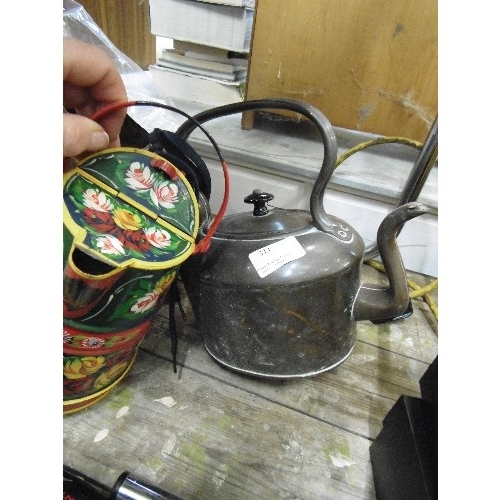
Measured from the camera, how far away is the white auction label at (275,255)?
0.49m

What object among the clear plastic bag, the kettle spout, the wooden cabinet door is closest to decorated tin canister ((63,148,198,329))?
the kettle spout

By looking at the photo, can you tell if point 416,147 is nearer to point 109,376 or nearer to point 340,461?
point 340,461

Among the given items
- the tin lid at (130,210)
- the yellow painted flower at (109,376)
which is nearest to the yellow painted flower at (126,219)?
the tin lid at (130,210)

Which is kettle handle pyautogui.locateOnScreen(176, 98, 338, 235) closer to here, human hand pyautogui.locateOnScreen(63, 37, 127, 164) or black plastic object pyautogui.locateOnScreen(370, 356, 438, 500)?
human hand pyautogui.locateOnScreen(63, 37, 127, 164)

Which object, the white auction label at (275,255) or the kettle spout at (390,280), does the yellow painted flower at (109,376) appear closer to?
the white auction label at (275,255)

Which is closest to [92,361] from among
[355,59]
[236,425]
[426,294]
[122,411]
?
[122,411]

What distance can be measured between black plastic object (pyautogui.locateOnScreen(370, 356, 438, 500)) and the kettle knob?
0.31 m

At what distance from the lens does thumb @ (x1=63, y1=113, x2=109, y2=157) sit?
33 centimetres

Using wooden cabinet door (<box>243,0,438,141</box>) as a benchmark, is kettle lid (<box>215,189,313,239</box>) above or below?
below

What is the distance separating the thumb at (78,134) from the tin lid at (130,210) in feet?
0.18

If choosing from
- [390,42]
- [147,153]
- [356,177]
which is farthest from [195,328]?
[390,42]

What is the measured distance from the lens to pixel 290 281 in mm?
483

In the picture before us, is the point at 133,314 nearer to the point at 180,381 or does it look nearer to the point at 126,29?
the point at 180,381

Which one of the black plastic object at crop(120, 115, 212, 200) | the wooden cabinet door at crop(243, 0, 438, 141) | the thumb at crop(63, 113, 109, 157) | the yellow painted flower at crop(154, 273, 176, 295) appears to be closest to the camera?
the thumb at crop(63, 113, 109, 157)
